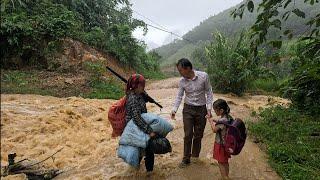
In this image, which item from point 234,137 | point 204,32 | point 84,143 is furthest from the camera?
point 204,32

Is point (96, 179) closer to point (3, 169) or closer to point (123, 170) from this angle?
point (123, 170)

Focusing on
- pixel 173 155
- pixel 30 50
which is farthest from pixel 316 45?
pixel 30 50

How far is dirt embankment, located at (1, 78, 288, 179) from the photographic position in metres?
5.88

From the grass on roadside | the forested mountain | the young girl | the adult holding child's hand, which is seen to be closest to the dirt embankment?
the grass on roadside

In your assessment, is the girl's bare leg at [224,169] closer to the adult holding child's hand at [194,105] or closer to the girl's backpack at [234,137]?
the girl's backpack at [234,137]

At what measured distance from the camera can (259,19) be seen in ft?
16.4

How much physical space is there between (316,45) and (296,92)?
15.3 feet

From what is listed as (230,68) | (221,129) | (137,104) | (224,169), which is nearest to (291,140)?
(224,169)

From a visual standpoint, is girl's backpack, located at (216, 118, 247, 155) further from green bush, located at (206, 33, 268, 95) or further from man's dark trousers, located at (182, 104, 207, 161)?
green bush, located at (206, 33, 268, 95)

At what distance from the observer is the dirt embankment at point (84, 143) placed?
5.88 meters

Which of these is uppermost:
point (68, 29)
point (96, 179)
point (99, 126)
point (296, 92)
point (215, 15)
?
point (215, 15)

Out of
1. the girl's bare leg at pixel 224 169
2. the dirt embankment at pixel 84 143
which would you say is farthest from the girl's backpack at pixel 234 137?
the dirt embankment at pixel 84 143

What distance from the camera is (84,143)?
25.7 feet

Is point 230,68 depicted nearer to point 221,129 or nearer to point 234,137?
point 221,129
